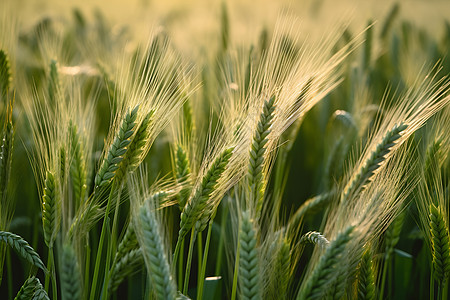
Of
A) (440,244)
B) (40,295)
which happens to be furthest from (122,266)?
(440,244)

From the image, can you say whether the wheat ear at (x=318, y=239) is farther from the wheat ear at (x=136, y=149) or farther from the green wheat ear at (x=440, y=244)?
the wheat ear at (x=136, y=149)

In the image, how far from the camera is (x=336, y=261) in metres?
0.79

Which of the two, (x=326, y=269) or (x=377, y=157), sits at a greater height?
(x=377, y=157)

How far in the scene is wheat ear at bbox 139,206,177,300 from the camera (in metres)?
0.77

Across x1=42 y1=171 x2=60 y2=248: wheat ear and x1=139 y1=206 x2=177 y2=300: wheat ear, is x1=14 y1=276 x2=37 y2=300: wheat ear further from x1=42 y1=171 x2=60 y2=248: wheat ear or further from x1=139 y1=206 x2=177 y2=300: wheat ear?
x1=139 y1=206 x2=177 y2=300: wheat ear

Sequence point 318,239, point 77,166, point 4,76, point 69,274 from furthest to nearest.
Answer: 1. point 4,76
2. point 77,166
3. point 318,239
4. point 69,274

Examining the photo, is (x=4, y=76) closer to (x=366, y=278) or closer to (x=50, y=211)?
(x=50, y=211)

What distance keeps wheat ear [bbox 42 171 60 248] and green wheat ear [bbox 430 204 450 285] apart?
0.68 m

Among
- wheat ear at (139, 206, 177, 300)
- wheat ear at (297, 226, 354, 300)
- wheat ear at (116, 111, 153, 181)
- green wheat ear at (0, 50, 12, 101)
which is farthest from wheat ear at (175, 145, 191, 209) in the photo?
green wheat ear at (0, 50, 12, 101)

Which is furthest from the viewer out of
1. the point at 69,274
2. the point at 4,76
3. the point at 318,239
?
the point at 4,76

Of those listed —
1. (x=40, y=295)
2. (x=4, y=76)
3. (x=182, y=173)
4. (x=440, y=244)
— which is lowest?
(x=40, y=295)

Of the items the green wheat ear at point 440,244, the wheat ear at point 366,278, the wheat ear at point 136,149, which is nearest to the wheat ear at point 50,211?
the wheat ear at point 136,149

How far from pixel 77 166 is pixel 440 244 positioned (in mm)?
702

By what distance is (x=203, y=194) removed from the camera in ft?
2.96
